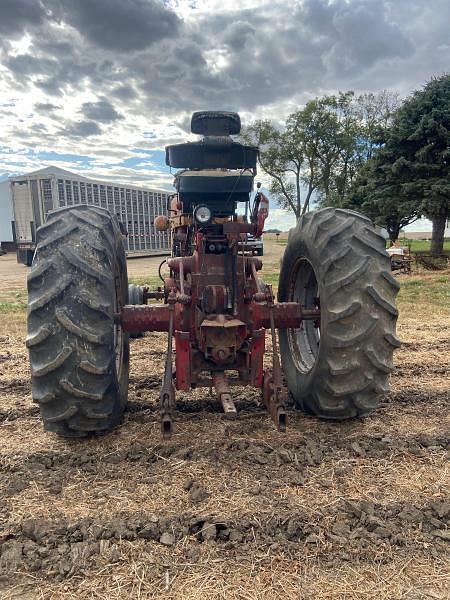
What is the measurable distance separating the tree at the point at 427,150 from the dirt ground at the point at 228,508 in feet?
61.7

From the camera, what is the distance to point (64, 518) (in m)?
A: 2.79

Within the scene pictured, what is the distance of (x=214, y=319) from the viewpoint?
13.1 feet

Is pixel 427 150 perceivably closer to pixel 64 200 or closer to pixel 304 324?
pixel 64 200

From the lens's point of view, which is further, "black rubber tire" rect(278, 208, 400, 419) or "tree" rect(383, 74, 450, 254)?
"tree" rect(383, 74, 450, 254)

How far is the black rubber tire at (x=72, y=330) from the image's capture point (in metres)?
3.31

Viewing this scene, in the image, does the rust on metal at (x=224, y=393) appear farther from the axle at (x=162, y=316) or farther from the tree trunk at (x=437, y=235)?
the tree trunk at (x=437, y=235)

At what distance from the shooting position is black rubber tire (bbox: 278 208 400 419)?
3668 millimetres

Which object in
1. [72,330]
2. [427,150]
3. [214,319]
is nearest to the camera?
[72,330]

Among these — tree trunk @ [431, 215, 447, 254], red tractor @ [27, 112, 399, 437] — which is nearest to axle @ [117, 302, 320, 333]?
red tractor @ [27, 112, 399, 437]

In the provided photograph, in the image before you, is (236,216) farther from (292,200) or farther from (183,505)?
(292,200)

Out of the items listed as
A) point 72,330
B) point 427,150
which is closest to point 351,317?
point 72,330

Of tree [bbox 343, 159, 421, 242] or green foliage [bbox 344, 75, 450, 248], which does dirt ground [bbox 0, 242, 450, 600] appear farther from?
tree [bbox 343, 159, 421, 242]

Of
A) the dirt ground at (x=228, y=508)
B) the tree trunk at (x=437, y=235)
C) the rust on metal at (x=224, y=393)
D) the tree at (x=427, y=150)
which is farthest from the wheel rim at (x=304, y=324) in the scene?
the tree trunk at (x=437, y=235)

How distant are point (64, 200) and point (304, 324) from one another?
21.5 m
